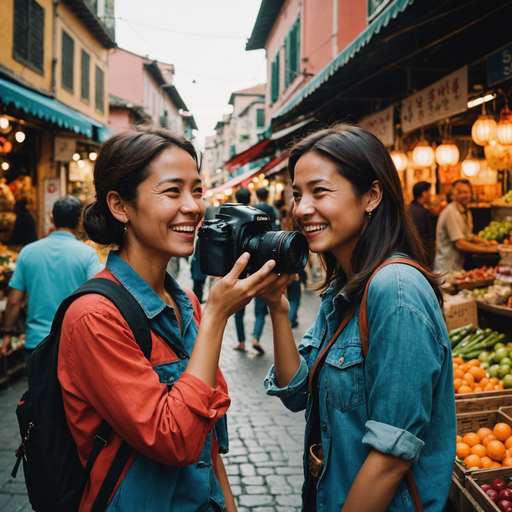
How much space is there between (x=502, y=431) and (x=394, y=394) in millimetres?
1816

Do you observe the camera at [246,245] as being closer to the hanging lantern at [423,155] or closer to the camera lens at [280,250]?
the camera lens at [280,250]

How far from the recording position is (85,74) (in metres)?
13.7

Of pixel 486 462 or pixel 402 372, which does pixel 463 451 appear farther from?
pixel 402 372

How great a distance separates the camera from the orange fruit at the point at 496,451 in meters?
2.34

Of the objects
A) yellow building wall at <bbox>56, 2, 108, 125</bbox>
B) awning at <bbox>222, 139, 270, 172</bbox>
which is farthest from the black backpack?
yellow building wall at <bbox>56, 2, 108, 125</bbox>

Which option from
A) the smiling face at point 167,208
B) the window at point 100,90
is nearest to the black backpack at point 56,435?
the smiling face at point 167,208

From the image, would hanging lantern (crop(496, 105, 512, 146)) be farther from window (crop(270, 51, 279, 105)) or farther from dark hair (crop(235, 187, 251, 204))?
window (crop(270, 51, 279, 105))

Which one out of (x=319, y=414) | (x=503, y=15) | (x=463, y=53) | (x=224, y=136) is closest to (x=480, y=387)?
(x=319, y=414)

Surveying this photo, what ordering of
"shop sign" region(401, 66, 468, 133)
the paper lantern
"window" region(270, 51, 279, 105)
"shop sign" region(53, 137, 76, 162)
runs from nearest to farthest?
"shop sign" region(401, 66, 468, 133) → the paper lantern → "shop sign" region(53, 137, 76, 162) → "window" region(270, 51, 279, 105)

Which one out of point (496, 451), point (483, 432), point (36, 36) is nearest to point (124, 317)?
point (496, 451)

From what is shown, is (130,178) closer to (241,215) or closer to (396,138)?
(241,215)

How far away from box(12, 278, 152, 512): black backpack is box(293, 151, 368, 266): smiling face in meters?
0.62

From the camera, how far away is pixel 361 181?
1.46 metres

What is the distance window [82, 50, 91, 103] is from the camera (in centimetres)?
1355
